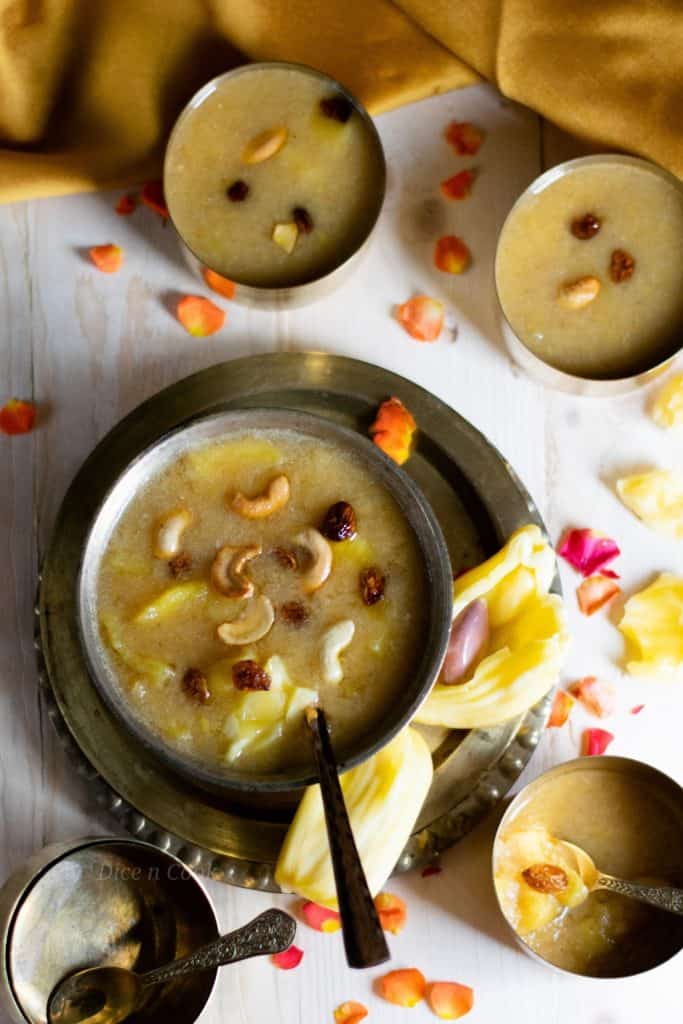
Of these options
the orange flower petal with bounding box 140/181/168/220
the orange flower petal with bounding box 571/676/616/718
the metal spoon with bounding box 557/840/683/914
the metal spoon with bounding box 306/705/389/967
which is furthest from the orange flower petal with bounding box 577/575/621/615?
the orange flower petal with bounding box 140/181/168/220

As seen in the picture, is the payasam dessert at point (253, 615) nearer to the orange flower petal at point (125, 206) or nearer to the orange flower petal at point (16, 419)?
the orange flower petal at point (16, 419)

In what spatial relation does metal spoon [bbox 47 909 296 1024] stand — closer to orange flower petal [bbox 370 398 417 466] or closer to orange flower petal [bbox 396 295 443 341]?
orange flower petal [bbox 370 398 417 466]

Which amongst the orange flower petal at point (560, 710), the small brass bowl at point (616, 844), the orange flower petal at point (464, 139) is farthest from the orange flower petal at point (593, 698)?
the orange flower petal at point (464, 139)

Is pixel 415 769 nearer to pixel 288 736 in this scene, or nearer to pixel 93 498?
pixel 288 736

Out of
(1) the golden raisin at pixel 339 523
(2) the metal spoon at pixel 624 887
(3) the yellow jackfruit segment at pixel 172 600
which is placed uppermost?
(1) the golden raisin at pixel 339 523

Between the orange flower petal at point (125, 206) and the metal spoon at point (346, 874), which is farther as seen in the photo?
the orange flower petal at point (125, 206)

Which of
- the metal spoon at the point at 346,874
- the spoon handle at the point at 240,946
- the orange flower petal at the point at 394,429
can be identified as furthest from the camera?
the orange flower petal at the point at 394,429
